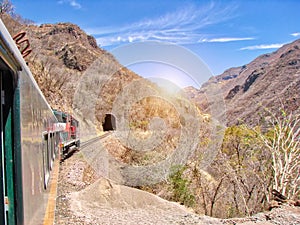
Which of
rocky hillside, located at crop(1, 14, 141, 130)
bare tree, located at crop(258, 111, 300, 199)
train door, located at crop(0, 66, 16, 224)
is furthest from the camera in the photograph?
rocky hillside, located at crop(1, 14, 141, 130)

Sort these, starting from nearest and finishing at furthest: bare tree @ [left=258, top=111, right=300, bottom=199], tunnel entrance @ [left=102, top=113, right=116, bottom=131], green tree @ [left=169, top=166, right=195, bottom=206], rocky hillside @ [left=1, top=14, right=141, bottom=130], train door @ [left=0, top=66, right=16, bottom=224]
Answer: train door @ [left=0, top=66, right=16, bottom=224]
bare tree @ [left=258, top=111, right=300, bottom=199]
green tree @ [left=169, top=166, right=195, bottom=206]
rocky hillside @ [left=1, top=14, right=141, bottom=130]
tunnel entrance @ [left=102, top=113, right=116, bottom=131]

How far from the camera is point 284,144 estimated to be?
9.63 m

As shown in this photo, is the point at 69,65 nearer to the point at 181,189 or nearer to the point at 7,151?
the point at 181,189

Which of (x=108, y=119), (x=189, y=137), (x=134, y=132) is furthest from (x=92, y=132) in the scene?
(x=189, y=137)

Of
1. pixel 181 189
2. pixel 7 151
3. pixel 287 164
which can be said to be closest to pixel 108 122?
pixel 181 189

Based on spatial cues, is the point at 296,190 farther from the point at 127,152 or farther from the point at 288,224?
Result: the point at 127,152

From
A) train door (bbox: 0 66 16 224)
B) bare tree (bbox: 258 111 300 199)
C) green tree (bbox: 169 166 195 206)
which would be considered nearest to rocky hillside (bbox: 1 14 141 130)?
green tree (bbox: 169 166 195 206)

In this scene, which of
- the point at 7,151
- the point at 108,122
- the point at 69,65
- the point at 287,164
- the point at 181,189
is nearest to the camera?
the point at 7,151

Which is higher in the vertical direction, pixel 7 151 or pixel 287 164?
pixel 7 151

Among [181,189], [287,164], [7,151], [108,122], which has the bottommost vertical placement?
[181,189]

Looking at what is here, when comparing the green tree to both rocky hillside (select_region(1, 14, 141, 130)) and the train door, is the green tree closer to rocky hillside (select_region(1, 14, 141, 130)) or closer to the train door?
the train door

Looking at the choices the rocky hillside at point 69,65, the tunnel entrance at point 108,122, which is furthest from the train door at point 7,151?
the tunnel entrance at point 108,122

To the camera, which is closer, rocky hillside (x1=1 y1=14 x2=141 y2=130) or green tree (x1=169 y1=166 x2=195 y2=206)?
green tree (x1=169 y1=166 x2=195 y2=206)

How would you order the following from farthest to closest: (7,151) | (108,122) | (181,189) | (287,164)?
(108,122), (181,189), (287,164), (7,151)
